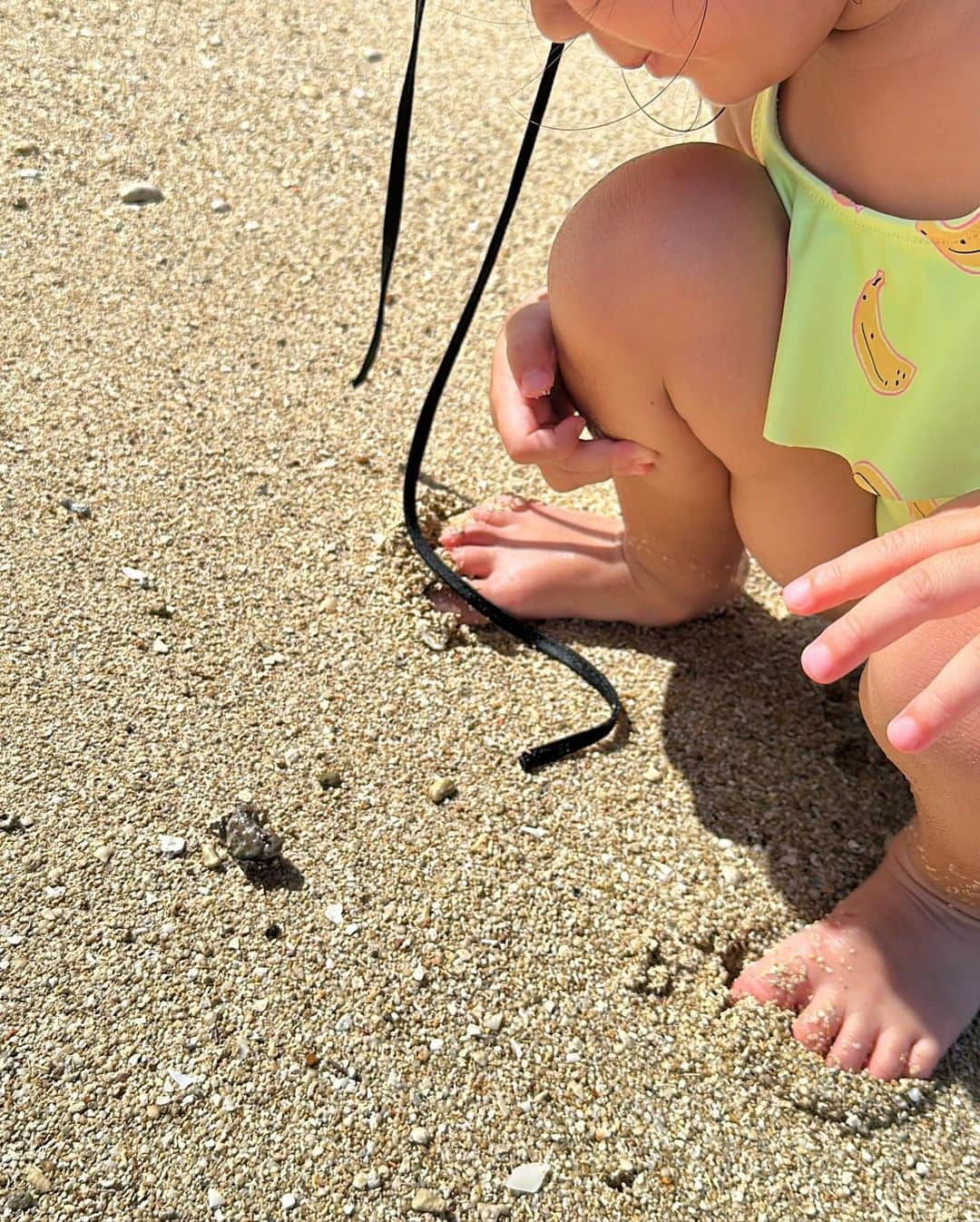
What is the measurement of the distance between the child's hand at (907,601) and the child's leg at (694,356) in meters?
0.35

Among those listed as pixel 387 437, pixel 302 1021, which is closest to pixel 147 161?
pixel 387 437

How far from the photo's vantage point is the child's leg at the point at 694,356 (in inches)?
53.9

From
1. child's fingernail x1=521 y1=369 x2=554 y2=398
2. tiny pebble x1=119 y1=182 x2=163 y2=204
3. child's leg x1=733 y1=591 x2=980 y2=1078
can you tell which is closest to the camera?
child's leg x1=733 y1=591 x2=980 y2=1078

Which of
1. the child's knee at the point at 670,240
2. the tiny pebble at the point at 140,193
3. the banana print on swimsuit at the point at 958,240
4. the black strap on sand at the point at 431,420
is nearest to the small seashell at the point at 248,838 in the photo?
the black strap on sand at the point at 431,420

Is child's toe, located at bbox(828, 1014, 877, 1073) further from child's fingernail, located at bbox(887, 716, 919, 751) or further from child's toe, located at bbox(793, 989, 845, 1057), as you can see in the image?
child's fingernail, located at bbox(887, 716, 919, 751)

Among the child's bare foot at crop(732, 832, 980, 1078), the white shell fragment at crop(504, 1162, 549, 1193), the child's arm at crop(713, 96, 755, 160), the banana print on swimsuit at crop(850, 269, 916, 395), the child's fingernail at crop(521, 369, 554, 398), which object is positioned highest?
the child's arm at crop(713, 96, 755, 160)

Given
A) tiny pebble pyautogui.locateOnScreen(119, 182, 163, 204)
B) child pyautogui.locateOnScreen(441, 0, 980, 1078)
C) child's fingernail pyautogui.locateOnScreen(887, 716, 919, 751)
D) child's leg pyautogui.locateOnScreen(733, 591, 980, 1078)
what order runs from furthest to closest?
1. tiny pebble pyautogui.locateOnScreen(119, 182, 163, 204)
2. child's leg pyautogui.locateOnScreen(733, 591, 980, 1078)
3. child pyautogui.locateOnScreen(441, 0, 980, 1078)
4. child's fingernail pyautogui.locateOnScreen(887, 716, 919, 751)

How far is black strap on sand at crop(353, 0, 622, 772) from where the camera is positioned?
1.49m

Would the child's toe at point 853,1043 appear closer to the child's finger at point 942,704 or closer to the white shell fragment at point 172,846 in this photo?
the child's finger at point 942,704

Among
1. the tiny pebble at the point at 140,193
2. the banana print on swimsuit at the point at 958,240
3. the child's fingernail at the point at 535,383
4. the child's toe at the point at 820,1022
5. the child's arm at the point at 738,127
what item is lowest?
the child's toe at the point at 820,1022

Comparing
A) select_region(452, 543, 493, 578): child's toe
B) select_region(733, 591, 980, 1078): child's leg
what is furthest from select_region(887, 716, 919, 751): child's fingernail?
select_region(452, 543, 493, 578): child's toe

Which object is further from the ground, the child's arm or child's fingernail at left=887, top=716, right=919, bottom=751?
the child's arm

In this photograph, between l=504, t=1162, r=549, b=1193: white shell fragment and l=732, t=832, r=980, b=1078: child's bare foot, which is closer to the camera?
l=504, t=1162, r=549, b=1193: white shell fragment

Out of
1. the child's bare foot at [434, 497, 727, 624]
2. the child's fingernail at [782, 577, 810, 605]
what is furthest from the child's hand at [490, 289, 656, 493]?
the child's fingernail at [782, 577, 810, 605]
